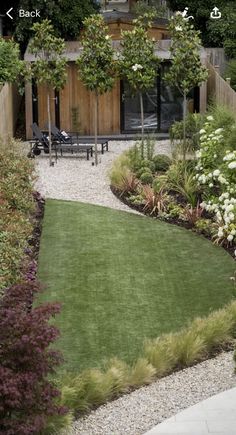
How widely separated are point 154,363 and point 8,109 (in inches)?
593

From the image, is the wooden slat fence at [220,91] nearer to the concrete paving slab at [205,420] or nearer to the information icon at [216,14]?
the information icon at [216,14]

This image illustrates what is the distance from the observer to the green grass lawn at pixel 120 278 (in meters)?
11.5

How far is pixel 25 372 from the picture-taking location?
7855mm

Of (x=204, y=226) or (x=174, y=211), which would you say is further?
(x=174, y=211)

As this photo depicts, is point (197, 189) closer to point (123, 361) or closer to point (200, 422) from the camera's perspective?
point (123, 361)

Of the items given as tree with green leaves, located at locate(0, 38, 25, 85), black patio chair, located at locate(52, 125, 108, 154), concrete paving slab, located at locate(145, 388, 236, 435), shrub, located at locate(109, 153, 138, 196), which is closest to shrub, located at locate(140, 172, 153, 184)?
shrub, located at locate(109, 153, 138, 196)

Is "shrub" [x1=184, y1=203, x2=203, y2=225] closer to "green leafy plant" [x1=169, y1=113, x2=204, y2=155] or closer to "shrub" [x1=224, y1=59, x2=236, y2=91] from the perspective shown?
"green leafy plant" [x1=169, y1=113, x2=204, y2=155]

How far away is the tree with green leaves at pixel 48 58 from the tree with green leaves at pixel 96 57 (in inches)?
21.9

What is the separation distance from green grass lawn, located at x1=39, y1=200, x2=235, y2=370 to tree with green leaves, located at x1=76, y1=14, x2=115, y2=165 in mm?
4819

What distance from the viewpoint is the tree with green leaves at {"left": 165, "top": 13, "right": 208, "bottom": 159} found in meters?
20.8

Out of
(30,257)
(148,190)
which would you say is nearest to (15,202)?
(30,257)

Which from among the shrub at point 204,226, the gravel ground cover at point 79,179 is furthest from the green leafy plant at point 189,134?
the shrub at point 204,226

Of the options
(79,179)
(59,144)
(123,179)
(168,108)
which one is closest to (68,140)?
(59,144)

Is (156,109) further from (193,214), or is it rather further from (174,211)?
(193,214)
